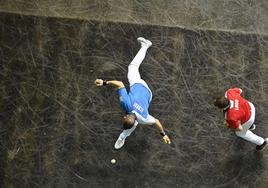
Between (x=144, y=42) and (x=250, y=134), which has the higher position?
(x=144, y=42)

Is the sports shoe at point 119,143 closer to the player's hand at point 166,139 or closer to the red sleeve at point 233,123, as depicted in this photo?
Answer: the player's hand at point 166,139

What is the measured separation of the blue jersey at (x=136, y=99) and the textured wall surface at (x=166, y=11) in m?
1.41

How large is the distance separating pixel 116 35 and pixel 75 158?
220 centimetres

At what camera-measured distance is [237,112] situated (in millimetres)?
6047

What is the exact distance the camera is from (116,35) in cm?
715

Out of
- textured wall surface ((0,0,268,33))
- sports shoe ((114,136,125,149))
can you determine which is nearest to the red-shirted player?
textured wall surface ((0,0,268,33))

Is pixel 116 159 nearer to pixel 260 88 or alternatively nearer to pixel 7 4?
pixel 260 88

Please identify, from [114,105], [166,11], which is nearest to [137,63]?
[114,105]

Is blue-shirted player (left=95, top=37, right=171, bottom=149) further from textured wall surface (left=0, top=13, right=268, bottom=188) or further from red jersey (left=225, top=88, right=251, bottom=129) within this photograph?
red jersey (left=225, top=88, right=251, bottom=129)

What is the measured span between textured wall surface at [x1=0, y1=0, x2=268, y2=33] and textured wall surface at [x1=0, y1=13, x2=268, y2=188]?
0.14 metres

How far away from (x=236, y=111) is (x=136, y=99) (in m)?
1.45

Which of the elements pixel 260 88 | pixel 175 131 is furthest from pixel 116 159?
pixel 260 88

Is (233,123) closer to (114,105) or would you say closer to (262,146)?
(262,146)

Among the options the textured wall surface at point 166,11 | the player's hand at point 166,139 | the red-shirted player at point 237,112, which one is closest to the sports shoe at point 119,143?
the player's hand at point 166,139
